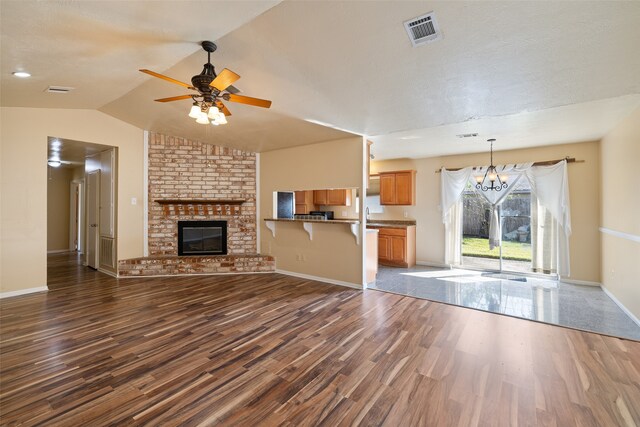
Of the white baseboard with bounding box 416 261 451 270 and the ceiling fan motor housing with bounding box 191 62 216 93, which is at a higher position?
the ceiling fan motor housing with bounding box 191 62 216 93

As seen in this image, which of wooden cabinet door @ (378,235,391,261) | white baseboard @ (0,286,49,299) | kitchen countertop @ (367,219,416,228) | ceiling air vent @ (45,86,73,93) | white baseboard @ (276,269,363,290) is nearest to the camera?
ceiling air vent @ (45,86,73,93)

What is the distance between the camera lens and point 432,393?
75.2 inches

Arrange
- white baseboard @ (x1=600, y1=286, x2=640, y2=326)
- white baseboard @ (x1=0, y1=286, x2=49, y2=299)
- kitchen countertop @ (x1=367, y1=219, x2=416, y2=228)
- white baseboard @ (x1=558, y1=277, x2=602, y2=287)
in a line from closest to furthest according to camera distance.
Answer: white baseboard @ (x1=600, y1=286, x2=640, y2=326) → white baseboard @ (x1=0, y1=286, x2=49, y2=299) → white baseboard @ (x1=558, y1=277, x2=602, y2=287) → kitchen countertop @ (x1=367, y1=219, x2=416, y2=228)

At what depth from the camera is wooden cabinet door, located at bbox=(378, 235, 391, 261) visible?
6447 mm

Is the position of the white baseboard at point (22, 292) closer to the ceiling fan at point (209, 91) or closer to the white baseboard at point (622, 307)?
the ceiling fan at point (209, 91)

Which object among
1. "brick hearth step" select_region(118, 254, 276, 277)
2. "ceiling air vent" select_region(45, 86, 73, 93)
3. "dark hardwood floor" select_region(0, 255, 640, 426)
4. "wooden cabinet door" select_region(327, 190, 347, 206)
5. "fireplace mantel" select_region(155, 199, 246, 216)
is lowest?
"dark hardwood floor" select_region(0, 255, 640, 426)

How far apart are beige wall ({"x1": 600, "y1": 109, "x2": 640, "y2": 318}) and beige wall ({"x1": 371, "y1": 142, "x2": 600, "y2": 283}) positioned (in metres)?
0.26

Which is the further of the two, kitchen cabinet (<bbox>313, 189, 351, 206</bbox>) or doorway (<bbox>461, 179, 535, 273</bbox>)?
kitchen cabinet (<bbox>313, 189, 351, 206</bbox>)

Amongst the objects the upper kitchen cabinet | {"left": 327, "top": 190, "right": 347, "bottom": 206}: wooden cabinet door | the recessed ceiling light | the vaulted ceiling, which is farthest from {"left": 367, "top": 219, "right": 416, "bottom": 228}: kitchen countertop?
the recessed ceiling light

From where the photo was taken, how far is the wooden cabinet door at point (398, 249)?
6.24m

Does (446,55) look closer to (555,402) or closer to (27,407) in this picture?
(555,402)

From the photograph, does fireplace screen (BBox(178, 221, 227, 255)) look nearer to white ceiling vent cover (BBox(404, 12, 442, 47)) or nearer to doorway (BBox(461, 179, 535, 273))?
white ceiling vent cover (BBox(404, 12, 442, 47))

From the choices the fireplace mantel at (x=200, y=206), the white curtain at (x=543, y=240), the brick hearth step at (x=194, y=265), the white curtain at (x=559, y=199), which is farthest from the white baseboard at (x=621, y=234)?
the fireplace mantel at (x=200, y=206)

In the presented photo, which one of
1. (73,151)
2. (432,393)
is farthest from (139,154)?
(432,393)
